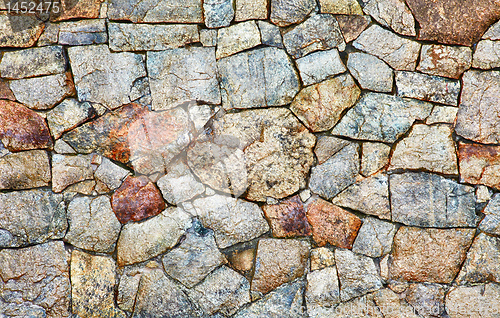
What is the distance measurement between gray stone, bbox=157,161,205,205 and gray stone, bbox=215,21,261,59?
30.9 inches

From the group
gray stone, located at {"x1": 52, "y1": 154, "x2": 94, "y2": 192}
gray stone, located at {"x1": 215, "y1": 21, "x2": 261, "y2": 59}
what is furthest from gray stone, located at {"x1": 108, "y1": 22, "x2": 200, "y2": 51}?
gray stone, located at {"x1": 52, "y1": 154, "x2": 94, "y2": 192}

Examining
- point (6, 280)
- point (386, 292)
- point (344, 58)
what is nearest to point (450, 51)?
point (344, 58)

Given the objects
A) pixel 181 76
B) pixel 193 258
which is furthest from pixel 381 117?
pixel 193 258

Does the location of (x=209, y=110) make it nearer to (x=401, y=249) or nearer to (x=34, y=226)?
(x=34, y=226)

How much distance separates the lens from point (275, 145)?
2.07 meters

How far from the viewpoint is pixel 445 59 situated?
200 centimetres

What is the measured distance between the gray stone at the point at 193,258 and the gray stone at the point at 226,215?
0.07 meters

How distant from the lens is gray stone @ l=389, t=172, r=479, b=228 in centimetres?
206

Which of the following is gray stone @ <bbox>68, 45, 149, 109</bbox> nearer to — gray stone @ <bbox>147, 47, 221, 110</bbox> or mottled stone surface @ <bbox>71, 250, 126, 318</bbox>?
gray stone @ <bbox>147, 47, 221, 110</bbox>

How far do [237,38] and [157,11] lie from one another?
54 cm

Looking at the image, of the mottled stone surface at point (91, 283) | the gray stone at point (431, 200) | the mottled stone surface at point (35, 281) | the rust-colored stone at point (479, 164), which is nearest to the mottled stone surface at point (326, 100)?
the gray stone at point (431, 200)

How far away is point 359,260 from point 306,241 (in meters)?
0.37

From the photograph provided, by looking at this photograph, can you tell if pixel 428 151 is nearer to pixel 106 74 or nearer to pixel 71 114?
pixel 106 74

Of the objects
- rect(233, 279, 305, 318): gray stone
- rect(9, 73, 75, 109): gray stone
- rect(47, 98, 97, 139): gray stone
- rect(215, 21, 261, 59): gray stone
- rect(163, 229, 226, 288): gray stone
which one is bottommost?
rect(233, 279, 305, 318): gray stone
